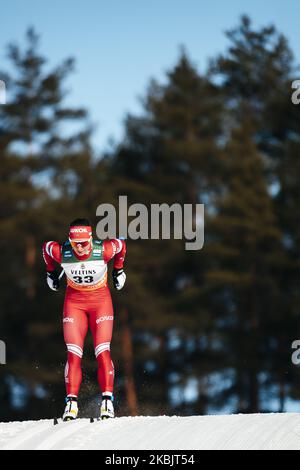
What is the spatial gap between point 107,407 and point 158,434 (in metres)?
1.14

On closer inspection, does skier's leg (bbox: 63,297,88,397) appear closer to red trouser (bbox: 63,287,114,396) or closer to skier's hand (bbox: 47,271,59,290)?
red trouser (bbox: 63,287,114,396)

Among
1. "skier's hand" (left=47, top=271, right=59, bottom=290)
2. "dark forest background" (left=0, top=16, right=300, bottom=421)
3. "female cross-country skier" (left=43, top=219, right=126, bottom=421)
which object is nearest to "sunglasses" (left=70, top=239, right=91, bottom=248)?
"female cross-country skier" (left=43, top=219, right=126, bottom=421)

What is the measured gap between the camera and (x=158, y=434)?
7957 millimetres

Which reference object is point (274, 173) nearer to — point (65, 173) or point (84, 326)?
point (65, 173)

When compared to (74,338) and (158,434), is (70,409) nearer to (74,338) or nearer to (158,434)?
(74,338)

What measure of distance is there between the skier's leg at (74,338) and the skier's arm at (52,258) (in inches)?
9.8

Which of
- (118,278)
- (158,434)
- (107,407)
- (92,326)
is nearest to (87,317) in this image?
(92,326)

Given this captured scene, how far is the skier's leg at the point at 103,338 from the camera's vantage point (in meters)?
9.17

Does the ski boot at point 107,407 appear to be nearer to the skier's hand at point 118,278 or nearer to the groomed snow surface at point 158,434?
the groomed snow surface at point 158,434

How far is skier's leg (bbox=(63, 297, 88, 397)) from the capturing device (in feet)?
29.9

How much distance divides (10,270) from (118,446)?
1029 inches
